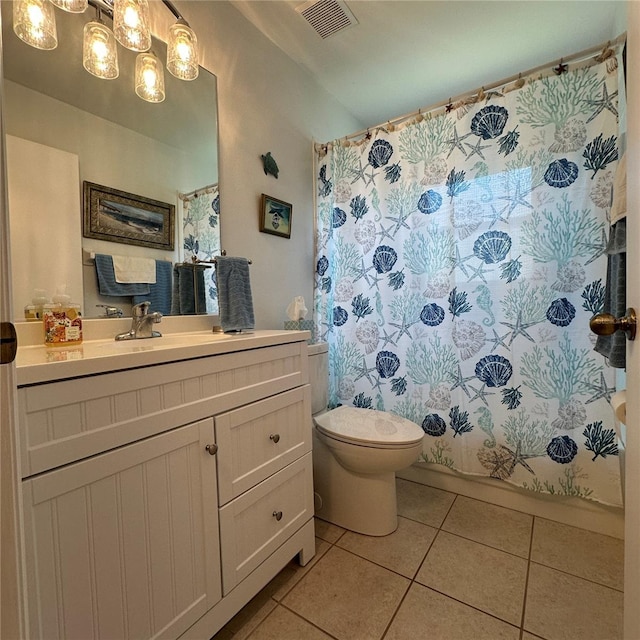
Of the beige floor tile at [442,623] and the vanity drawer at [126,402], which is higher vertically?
the vanity drawer at [126,402]

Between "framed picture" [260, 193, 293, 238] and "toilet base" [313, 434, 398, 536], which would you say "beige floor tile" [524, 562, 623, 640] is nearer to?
"toilet base" [313, 434, 398, 536]

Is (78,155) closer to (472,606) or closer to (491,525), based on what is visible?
(472,606)

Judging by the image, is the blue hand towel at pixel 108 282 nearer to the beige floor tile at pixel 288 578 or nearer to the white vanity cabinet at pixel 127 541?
the white vanity cabinet at pixel 127 541

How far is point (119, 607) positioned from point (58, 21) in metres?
1.68

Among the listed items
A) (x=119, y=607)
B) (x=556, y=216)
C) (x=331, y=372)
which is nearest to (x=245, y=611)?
(x=119, y=607)

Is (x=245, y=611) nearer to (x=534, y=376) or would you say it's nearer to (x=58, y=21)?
(x=534, y=376)

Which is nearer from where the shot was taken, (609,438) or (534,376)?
(609,438)

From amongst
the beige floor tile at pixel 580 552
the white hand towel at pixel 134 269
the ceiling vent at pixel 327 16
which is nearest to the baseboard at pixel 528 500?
the beige floor tile at pixel 580 552

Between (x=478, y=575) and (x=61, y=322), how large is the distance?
1672mm

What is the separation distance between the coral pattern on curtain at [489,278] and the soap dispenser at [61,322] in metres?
1.26

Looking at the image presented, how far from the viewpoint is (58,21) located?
105cm

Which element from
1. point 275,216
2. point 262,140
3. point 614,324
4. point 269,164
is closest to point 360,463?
point 614,324

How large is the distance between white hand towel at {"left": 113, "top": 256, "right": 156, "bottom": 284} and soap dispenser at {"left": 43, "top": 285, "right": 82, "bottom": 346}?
0.60 feet

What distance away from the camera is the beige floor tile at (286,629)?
3.31 ft
